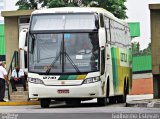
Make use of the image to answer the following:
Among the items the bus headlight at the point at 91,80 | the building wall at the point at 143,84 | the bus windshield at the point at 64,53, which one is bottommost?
the building wall at the point at 143,84

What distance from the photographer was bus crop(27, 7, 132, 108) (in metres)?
20.1

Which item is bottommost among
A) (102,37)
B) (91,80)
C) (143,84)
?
(143,84)

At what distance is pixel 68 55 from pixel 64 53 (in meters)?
0.14

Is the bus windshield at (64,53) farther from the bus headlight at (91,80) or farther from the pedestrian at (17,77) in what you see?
the pedestrian at (17,77)

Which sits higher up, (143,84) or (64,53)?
(64,53)

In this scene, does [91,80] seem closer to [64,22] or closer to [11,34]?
[64,22]

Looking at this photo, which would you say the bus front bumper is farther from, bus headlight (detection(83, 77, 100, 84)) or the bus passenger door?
the bus passenger door

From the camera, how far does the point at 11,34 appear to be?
102 ft

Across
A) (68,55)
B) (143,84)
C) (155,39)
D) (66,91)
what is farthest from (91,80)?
(143,84)

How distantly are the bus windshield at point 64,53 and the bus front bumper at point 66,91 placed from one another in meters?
0.48

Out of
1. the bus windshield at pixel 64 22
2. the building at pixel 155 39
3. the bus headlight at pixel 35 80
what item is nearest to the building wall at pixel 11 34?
the building at pixel 155 39

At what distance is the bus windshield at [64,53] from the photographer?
20.2m

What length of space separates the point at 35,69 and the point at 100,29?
243 cm

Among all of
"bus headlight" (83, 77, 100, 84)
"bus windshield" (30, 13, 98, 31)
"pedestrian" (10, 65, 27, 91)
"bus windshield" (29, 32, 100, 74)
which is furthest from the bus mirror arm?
"pedestrian" (10, 65, 27, 91)
